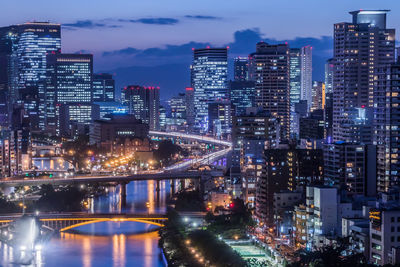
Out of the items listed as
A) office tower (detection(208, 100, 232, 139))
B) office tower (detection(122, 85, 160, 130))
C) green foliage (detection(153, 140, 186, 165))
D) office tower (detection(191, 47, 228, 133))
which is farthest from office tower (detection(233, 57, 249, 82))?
green foliage (detection(153, 140, 186, 165))

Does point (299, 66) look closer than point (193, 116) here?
Yes

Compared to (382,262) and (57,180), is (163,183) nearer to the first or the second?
(57,180)

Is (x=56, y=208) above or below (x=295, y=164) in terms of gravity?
below

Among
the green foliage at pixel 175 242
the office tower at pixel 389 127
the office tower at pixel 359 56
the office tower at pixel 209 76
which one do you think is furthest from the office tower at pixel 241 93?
the green foliage at pixel 175 242

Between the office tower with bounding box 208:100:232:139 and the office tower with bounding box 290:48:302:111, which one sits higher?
the office tower with bounding box 290:48:302:111

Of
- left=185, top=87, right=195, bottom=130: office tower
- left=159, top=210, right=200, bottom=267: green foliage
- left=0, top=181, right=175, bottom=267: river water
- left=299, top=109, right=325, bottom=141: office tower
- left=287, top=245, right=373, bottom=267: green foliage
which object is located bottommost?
left=0, top=181, right=175, bottom=267: river water

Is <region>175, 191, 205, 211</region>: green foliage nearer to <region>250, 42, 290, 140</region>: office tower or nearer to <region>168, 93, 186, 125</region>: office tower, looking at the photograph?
<region>250, 42, 290, 140</region>: office tower

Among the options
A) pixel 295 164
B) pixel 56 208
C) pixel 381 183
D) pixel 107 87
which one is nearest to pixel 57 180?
pixel 56 208

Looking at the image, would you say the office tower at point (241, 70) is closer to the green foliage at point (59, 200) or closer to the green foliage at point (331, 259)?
the green foliage at point (59, 200)
